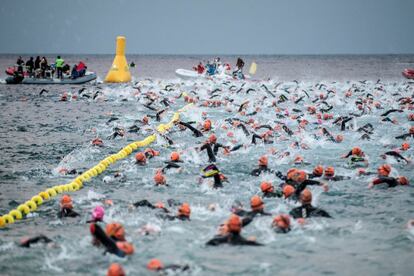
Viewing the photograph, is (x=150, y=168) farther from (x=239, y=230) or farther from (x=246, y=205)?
(x=239, y=230)

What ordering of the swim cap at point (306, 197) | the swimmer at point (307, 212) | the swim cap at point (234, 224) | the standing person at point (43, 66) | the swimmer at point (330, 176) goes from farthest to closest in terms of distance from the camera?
the standing person at point (43, 66) → the swimmer at point (330, 176) → the swim cap at point (306, 197) → the swimmer at point (307, 212) → the swim cap at point (234, 224)

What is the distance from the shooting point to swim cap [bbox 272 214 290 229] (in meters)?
7.55

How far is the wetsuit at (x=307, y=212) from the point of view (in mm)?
8179

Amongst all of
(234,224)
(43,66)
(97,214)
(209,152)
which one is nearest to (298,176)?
(234,224)

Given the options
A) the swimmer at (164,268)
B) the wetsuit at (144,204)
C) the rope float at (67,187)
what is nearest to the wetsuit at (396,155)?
the wetsuit at (144,204)

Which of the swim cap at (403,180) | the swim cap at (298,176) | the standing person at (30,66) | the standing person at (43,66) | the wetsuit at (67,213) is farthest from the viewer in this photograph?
the standing person at (30,66)

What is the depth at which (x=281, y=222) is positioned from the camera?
755 centimetres

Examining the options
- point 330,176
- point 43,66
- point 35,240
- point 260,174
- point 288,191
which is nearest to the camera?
point 35,240

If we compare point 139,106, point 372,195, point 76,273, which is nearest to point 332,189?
point 372,195

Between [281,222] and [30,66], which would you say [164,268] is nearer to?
[281,222]

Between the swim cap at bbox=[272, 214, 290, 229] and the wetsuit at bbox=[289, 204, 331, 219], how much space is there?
547mm

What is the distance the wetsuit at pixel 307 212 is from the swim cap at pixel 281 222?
0.55m

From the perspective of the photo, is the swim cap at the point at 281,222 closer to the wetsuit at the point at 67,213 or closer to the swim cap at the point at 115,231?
the swim cap at the point at 115,231

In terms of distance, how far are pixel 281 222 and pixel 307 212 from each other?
0.87 metres
